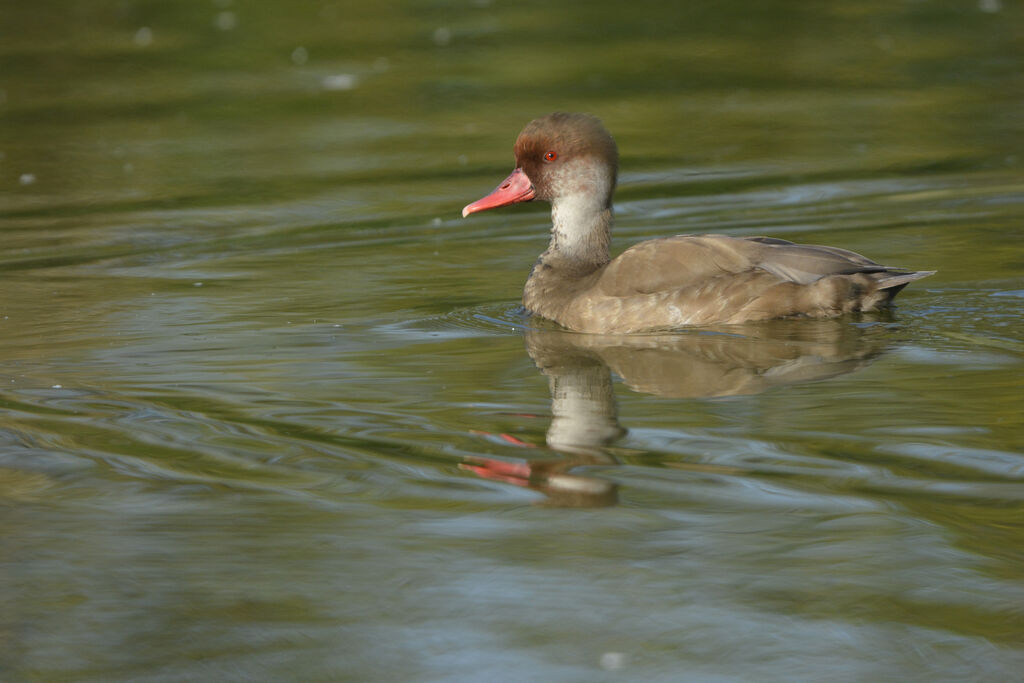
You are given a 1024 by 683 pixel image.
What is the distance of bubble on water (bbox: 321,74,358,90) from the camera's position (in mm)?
15977

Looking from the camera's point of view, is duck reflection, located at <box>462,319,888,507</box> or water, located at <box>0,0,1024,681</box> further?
duck reflection, located at <box>462,319,888,507</box>

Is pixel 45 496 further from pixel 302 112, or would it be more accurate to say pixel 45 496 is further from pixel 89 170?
pixel 302 112

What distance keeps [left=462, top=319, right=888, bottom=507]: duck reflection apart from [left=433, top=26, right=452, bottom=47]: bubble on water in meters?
10.6

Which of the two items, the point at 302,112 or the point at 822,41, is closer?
the point at 302,112

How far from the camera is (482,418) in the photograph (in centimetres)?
628

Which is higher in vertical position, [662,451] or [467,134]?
[467,134]

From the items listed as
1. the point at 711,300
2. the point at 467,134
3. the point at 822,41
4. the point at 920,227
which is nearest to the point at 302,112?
the point at 467,134

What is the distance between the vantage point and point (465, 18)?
19.1m

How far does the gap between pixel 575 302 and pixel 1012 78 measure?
27.1 ft

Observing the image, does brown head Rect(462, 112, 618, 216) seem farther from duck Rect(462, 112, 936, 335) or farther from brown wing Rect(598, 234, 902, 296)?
brown wing Rect(598, 234, 902, 296)

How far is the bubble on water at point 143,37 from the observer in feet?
61.0

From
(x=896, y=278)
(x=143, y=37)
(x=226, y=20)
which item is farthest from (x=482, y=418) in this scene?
(x=226, y=20)

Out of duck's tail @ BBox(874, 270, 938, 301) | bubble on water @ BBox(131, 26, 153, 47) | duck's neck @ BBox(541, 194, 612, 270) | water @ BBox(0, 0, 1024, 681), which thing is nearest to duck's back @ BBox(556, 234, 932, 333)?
duck's tail @ BBox(874, 270, 938, 301)

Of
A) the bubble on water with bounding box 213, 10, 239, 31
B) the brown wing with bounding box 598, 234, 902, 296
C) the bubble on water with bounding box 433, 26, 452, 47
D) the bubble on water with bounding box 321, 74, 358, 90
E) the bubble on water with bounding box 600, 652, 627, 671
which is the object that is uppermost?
the bubble on water with bounding box 213, 10, 239, 31
